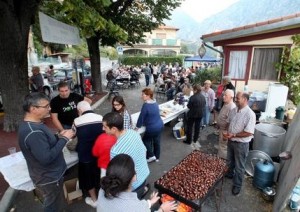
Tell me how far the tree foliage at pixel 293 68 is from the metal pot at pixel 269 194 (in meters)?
4.82

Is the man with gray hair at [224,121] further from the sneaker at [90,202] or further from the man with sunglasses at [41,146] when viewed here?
the man with sunglasses at [41,146]

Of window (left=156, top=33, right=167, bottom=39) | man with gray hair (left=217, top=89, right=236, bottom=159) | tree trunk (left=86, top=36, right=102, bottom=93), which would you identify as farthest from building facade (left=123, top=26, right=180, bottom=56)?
man with gray hair (left=217, top=89, right=236, bottom=159)

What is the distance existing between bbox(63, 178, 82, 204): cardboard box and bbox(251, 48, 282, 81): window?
327 inches

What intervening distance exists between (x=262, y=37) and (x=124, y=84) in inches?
416

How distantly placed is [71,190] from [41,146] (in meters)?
1.86

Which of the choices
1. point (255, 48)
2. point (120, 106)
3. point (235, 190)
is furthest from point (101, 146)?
point (255, 48)

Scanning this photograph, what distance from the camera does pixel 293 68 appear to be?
777cm

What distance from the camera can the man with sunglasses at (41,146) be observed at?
7.82ft

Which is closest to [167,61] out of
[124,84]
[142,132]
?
[124,84]

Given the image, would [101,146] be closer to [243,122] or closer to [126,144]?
[126,144]

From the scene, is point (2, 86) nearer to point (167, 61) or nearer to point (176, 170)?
point (176, 170)

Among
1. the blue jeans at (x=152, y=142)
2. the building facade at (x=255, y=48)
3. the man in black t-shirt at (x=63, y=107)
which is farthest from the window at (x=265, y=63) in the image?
the man in black t-shirt at (x=63, y=107)

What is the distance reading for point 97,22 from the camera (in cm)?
583

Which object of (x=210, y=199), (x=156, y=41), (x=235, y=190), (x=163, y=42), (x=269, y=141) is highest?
(x=156, y=41)
